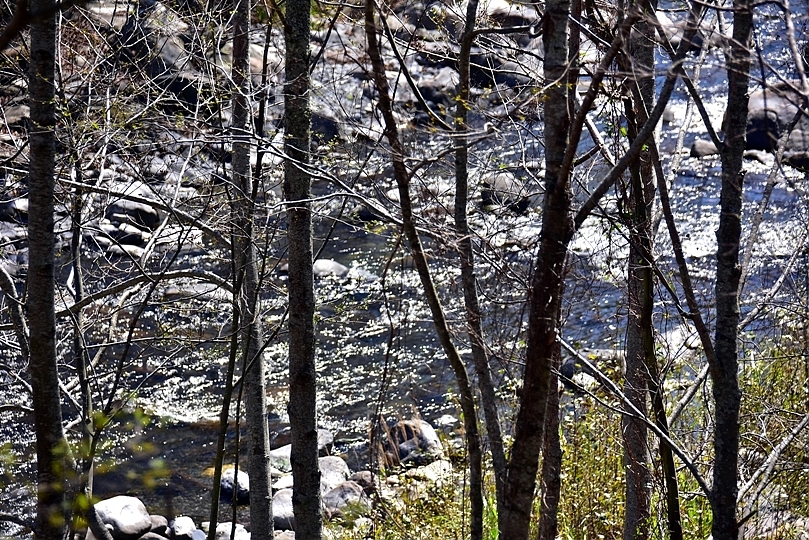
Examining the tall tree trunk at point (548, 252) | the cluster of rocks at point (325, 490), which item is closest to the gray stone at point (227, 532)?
the cluster of rocks at point (325, 490)

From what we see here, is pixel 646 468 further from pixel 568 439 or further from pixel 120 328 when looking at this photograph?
pixel 120 328

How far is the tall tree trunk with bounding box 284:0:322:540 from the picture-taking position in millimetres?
3283

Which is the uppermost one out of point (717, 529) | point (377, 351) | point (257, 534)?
point (377, 351)

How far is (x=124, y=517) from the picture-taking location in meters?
7.55

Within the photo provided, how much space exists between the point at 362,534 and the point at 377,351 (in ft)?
14.7

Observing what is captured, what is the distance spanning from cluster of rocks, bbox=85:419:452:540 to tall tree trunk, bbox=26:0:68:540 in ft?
11.7

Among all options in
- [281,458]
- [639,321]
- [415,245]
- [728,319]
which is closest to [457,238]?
[415,245]

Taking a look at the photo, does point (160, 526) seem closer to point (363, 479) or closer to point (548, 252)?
point (363, 479)

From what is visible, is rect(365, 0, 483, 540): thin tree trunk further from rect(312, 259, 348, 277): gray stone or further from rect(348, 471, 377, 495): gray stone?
rect(312, 259, 348, 277): gray stone

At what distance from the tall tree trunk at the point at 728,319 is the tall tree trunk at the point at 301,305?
5.36ft

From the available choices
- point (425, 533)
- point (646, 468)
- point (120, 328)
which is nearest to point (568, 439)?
point (425, 533)

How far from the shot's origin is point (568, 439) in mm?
6191

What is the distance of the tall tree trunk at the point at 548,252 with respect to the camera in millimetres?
2281

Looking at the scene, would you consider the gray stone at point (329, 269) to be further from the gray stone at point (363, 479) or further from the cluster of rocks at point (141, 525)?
the cluster of rocks at point (141, 525)
